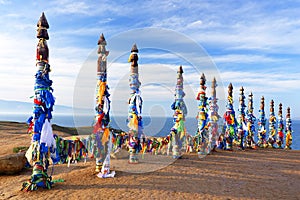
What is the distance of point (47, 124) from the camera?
9.59 meters

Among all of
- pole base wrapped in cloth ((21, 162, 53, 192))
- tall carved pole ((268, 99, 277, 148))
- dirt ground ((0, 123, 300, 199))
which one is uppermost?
tall carved pole ((268, 99, 277, 148))

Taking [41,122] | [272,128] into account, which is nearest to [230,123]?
[272,128]

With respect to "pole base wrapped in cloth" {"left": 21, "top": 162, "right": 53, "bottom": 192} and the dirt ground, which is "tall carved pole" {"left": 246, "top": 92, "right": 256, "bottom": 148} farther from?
"pole base wrapped in cloth" {"left": 21, "top": 162, "right": 53, "bottom": 192}

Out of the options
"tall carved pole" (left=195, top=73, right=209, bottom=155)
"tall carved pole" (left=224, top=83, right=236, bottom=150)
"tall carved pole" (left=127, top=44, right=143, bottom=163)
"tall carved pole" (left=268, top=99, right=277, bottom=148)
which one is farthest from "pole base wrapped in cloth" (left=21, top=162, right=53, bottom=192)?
"tall carved pole" (left=268, top=99, right=277, bottom=148)

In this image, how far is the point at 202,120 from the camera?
20.0 m

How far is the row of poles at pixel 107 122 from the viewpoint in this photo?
9.51 metres

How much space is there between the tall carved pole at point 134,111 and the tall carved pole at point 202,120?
6583mm

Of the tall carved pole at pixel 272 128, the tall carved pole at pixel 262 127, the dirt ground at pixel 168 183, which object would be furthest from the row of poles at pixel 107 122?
the tall carved pole at pixel 272 128

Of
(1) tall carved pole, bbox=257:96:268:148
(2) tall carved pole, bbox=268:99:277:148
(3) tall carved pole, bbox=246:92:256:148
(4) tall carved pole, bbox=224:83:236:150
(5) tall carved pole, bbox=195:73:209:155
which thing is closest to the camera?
(5) tall carved pole, bbox=195:73:209:155

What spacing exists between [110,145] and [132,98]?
3.70 meters

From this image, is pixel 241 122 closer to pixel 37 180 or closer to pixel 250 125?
pixel 250 125

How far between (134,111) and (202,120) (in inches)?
305

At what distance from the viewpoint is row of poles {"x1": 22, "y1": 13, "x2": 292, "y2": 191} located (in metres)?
9.51

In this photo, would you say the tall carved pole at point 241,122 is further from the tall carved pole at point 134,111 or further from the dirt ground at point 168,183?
the tall carved pole at point 134,111
